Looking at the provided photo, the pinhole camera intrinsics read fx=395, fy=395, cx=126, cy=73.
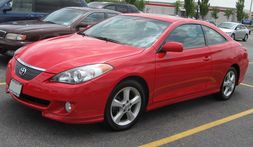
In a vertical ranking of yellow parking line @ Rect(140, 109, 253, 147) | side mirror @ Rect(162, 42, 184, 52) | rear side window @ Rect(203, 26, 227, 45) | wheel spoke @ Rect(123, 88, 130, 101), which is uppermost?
side mirror @ Rect(162, 42, 184, 52)

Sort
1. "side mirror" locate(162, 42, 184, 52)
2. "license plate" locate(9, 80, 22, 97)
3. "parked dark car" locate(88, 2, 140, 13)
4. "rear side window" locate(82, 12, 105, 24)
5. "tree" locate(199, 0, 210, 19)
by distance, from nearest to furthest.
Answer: "license plate" locate(9, 80, 22, 97)
"side mirror" locate(162, 42, 184, 52)
"rear side window" locate(82, 12, 105, 24)
"parked dark car" locate(88, 2, 140, 13)
"tree" locate(199, 0, 210, 19)

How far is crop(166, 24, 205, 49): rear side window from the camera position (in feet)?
18.9

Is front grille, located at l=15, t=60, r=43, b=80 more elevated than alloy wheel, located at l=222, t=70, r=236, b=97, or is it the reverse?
front grille, located at l=15, t=60, r=43, b=80

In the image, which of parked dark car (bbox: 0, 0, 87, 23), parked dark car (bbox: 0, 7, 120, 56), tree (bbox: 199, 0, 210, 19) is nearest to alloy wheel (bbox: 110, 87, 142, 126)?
parked dark car (bbox: 0, 7, 120, 56)

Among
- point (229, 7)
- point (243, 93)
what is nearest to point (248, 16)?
Result: point (229, 7)

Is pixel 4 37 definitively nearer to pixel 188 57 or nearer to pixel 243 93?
pixel 188 57

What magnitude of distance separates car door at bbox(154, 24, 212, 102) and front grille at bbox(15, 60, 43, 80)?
62.9 inches

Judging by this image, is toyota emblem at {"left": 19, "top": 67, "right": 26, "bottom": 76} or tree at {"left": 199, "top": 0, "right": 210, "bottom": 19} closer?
toyota emblem at {"left": 19, "top": 67, "right": 26, "bottom": 76}

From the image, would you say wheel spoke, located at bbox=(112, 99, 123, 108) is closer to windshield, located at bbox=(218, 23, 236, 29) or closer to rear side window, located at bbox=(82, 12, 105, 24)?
rear side window, located at bbox=(82, 12, 105, 24)

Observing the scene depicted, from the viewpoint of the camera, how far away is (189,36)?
19.8ft

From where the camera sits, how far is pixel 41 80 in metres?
4.43

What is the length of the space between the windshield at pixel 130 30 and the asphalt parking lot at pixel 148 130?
3.62 ft

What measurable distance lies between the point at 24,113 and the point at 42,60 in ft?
2.97

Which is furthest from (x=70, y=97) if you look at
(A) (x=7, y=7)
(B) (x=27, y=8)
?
(B) (x=27, y=8)
